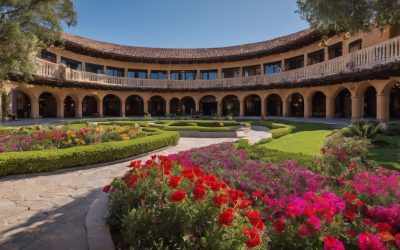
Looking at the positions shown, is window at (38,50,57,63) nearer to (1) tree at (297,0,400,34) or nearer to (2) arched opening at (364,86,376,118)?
(1) tree at (297,0,400,34)

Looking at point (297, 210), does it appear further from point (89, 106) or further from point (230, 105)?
point (230, 105)

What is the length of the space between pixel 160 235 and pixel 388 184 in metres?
3.64

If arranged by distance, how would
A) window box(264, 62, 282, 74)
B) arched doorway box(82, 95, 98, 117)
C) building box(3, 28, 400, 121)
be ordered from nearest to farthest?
building box(3, 28, 400, 121), window box(264, 62, 282, 74), arched doorway box(82, 95, 98, 117)

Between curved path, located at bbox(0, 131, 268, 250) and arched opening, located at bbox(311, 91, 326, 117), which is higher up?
arched opening, located at bbox(311, 91, 326, 117)

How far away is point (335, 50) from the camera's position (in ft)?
91.1

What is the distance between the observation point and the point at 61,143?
11711 millimetres

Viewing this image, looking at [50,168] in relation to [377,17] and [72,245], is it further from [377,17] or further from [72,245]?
[377,17]

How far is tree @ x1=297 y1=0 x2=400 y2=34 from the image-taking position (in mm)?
6328

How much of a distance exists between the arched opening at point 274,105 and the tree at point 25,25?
3057cm

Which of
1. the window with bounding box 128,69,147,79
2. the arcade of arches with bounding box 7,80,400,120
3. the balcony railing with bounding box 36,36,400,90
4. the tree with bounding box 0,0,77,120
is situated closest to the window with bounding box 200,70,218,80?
the arcade of arches with bounding box 7,80,400,120

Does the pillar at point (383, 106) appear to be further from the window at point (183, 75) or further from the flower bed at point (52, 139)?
the window at point (183, 75)

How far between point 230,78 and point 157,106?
49.1 ft

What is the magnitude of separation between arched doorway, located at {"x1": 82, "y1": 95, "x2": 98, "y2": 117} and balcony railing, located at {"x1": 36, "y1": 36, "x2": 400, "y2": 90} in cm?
713

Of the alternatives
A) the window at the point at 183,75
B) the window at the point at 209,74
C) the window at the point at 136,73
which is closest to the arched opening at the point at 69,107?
the window at the point at 136,73
